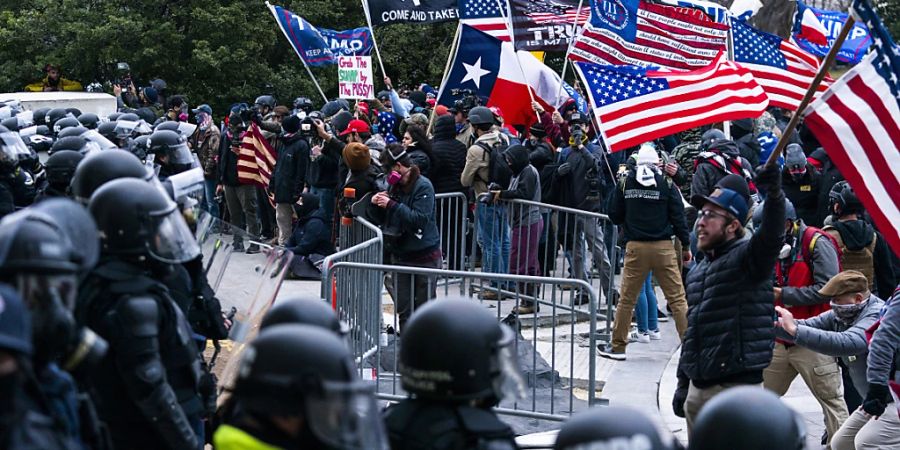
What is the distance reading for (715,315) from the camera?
6445mm

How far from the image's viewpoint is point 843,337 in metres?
7.17

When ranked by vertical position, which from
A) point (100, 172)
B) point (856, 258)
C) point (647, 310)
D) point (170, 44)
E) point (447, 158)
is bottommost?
point (647, 310)

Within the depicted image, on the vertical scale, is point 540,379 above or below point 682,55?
below

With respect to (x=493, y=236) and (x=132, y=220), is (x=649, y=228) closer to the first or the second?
(x=493, y=236)

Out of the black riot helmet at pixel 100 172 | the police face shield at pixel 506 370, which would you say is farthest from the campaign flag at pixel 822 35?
the police face shield at pixel 506 370

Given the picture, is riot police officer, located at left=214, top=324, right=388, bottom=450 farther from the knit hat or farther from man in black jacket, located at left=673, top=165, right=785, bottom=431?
the knit hat

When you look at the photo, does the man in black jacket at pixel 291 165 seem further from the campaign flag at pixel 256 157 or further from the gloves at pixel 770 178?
the gloves at pixel 770 178

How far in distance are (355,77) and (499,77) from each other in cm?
304

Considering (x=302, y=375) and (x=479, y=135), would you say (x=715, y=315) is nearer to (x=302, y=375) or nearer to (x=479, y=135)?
(x=302, y=375)

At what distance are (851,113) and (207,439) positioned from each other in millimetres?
3611

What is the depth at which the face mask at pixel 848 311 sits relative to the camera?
742 cm

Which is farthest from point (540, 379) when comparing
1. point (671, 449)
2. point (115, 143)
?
point (671, 449)

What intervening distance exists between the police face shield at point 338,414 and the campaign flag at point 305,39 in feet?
43.6

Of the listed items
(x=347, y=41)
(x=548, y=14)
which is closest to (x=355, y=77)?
(x=347, y=41)
